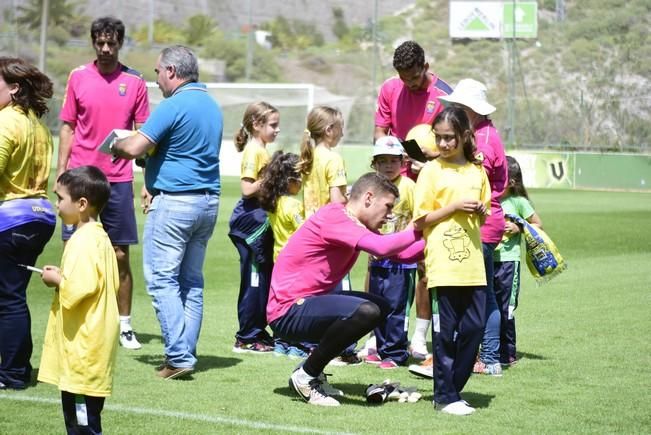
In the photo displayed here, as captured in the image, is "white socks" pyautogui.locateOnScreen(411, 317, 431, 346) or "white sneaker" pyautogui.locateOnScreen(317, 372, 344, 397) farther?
"white socks" pyautogui.locateOnScreen(411, 317, 431, 346)

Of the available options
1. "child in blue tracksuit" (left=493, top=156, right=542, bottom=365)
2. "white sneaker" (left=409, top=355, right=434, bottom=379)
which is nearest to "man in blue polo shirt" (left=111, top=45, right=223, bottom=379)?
"white sneaker" (left=409, top=355, right=434, bottom=379)

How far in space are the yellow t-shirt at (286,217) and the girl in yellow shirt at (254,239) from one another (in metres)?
0.18

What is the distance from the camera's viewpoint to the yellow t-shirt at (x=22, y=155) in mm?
6711

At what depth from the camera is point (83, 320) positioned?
16.7 feet

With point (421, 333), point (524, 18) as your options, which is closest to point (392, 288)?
point (421, 333)

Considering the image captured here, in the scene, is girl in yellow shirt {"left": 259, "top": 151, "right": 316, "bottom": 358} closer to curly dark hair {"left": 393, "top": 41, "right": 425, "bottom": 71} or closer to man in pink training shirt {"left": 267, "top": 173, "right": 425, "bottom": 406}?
curly dark hair {"left": 393, "top": 41, "right": 425, "bottom": 71}

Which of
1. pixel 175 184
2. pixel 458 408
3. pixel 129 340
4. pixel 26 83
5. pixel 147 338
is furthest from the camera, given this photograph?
pixel 147 338

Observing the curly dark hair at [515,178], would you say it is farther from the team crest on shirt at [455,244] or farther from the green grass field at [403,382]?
the team crest on shirt at [455,244]

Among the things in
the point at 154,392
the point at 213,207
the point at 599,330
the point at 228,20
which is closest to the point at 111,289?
the point at 154,392

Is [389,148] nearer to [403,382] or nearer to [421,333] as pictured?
[421,333]

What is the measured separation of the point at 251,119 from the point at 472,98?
2190 mm

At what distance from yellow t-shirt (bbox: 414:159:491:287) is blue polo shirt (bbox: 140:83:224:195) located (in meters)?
1.62

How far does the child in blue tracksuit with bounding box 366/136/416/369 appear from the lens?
789 cm

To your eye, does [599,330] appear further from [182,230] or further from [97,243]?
[97,243]
